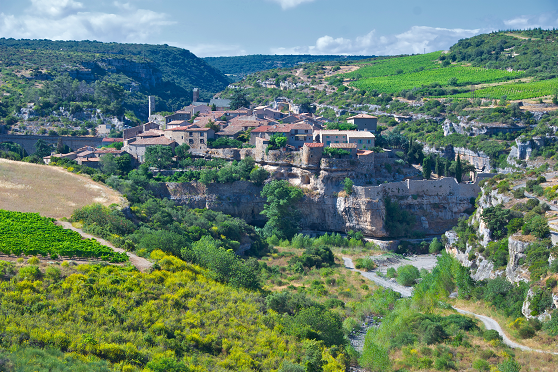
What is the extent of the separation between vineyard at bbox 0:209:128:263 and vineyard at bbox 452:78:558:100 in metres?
79.5

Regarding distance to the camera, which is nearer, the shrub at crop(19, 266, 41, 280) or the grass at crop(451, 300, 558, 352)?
the shrub at crop(19, 266, 41, 280)

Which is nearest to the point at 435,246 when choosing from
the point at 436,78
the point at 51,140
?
the point at 51,140

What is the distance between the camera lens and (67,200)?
155 ft

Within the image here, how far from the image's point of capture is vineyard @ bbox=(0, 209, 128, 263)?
33281mm

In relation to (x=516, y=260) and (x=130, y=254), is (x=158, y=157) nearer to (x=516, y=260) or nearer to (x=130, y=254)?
(x=130, y=254)

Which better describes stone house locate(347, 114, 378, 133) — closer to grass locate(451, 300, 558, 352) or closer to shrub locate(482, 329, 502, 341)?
grass locate(451, 300, 558, 352)

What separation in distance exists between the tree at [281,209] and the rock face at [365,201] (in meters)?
2.05

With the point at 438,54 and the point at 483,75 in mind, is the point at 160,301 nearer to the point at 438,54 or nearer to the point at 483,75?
the point at 483,75

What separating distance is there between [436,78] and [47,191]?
94013mm

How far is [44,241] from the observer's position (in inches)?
1395

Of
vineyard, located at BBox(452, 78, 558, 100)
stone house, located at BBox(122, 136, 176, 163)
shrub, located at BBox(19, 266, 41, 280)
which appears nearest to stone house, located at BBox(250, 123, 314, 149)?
stone house, located at BBox(122, 136, 176, 163)

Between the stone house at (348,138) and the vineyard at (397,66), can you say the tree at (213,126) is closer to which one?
the stone house at (348,138)

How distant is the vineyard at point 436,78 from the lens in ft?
376

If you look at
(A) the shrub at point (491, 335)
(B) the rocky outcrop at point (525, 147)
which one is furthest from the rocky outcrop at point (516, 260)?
Result: (B) the rocky outcrop at point (525, 147)
